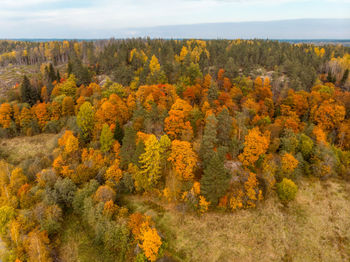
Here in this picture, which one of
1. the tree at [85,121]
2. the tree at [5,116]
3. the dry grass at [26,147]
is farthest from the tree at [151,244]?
the tree at [5,116]

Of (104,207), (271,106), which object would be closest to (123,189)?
(104,207)

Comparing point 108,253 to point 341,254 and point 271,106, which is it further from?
point 271,106

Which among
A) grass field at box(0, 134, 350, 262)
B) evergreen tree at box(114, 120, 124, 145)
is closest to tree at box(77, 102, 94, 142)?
evergreen tree at box(114, 120, 124, 145)

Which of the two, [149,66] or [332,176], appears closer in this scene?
[332,176]

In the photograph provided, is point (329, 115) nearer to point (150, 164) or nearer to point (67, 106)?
point (150, 164)

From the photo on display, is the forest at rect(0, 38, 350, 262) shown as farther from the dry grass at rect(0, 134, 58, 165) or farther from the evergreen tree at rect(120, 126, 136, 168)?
the dry grass at rect(0, 134, 58, 165)

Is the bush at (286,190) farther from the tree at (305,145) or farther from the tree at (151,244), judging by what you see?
the tree at (151,244)
